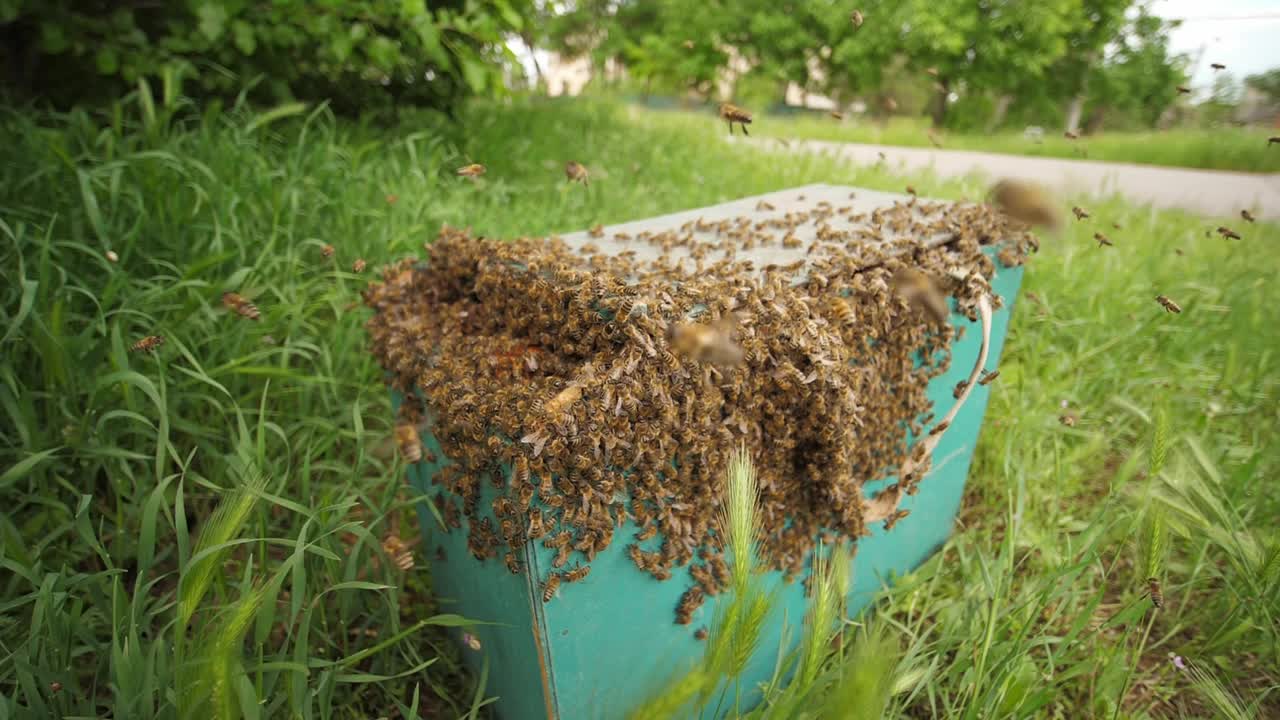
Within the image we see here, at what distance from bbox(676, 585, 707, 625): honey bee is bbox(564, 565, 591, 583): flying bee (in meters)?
0.29

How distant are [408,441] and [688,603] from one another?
69 cm

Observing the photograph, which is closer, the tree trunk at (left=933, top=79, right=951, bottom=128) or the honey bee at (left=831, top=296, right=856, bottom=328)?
the honey bee at (left=831, top=296, right=856, bottom=328)

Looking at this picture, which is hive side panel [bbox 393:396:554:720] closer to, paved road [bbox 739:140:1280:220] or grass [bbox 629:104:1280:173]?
paved road [bbox 739:140:1280:220]

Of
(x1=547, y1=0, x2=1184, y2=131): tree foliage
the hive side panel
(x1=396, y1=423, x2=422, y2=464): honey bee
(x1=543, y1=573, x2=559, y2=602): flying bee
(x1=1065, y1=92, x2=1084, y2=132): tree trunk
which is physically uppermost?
(x1=547, y1=0, x2=1184, y2=131): tree foliage

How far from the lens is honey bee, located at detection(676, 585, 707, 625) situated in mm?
1308

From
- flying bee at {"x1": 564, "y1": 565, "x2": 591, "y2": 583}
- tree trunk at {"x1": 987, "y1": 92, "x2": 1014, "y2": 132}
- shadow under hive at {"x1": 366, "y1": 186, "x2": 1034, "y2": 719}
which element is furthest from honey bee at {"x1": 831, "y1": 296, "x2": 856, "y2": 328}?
tree trunk at {"x1": 987, "y1": 92, "x2": 1014, "y2": 132}

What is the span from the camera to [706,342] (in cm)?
103

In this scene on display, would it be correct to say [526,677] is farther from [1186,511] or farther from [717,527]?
[1186,511]

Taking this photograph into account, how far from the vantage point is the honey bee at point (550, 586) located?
1081 mm

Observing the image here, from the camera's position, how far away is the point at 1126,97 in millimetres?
14453

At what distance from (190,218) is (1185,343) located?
4316mm

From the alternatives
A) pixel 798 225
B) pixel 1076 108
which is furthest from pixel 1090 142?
pixel 1076 108

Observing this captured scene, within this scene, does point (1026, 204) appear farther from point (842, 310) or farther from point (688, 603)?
point (688, 603)

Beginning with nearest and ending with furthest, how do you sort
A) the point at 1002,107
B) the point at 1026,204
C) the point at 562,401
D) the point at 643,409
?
the point at 562,401, the point at 643,409, the point at 1026,204, the point at 1002,107
